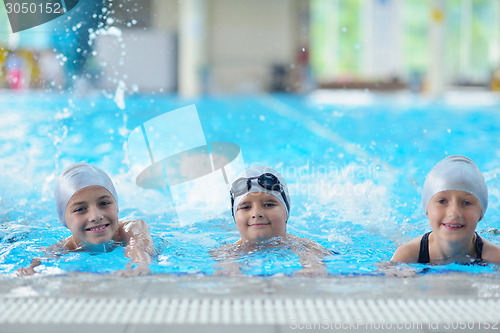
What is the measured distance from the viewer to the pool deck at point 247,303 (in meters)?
1.95

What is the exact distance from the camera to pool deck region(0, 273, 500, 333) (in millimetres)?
1954

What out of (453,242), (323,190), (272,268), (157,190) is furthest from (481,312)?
(157,190)

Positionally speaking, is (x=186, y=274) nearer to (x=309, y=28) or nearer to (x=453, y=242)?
(x=453, y=242)

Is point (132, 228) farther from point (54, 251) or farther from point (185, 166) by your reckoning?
point (185, 166)

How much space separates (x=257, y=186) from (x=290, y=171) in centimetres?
296

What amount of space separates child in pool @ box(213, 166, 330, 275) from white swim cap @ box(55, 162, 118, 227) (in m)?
0.73

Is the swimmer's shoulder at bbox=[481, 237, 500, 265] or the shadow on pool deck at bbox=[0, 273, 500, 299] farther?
the swimmer's shoulder at bbox=[481, 237, 500, 265]

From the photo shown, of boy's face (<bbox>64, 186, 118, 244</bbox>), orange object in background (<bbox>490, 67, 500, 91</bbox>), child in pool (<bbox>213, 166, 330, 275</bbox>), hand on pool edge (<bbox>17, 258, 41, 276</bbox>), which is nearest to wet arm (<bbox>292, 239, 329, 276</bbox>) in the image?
child in pool (<bbox>213, 166, 330, 275</bbox>)

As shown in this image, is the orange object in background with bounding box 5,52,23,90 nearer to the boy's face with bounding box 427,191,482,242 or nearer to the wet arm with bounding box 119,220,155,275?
the wet arm with bounding box 119,220,155,275

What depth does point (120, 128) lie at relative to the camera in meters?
9.26

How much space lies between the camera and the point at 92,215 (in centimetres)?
309

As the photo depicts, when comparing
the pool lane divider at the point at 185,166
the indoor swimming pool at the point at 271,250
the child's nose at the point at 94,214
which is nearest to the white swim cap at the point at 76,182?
the child's nose at the point at 94,214

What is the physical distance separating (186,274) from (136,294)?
389mm

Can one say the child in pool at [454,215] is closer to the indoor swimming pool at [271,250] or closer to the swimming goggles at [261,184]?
the indoor swimming pool at [271,250]
